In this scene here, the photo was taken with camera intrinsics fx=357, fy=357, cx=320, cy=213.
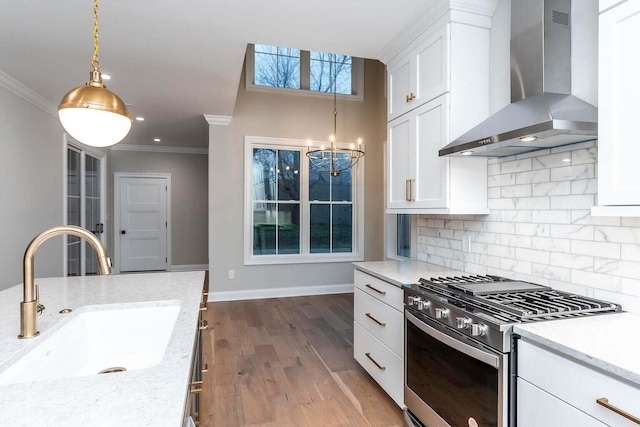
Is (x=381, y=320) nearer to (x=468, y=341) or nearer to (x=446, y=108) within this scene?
(x=468, y=341)

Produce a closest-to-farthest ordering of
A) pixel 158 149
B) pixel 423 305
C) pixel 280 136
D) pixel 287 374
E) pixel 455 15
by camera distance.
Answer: pixel 423 305, pixel 455 15, pixel 287 374, pixel 280 136, pixel 158 149

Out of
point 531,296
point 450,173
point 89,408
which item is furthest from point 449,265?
point 89,408

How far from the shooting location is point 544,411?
128 centimetres

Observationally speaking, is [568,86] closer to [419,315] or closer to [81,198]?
[419,315]

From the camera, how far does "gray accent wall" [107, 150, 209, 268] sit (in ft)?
24.1

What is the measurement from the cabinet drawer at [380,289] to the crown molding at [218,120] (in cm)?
319

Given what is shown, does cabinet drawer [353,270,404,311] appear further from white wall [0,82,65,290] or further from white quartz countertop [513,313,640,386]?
white wall [0,82,65,290]

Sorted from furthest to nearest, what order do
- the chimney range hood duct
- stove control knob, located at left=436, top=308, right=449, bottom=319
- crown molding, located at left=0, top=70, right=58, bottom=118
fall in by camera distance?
1. crown molding, located at left=0, top=70, right=58, bottom=118
2. stove control knob, located at left=436, top=308, right=449, bottom=319
3. the chimney range hood duct

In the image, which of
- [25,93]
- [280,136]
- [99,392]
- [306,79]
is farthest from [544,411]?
[306,79]

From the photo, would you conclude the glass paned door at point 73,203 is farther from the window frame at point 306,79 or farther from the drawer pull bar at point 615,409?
the drawer pull bar at point 615,409

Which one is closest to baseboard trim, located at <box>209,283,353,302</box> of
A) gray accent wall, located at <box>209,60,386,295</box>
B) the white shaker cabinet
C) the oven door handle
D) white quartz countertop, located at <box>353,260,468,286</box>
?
gray accent wall, located at <box>209,60,386,295</box>

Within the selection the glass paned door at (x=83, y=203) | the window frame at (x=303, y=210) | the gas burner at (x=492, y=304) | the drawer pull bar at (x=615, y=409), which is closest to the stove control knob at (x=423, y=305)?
the gas burner at (x=492, y=304)

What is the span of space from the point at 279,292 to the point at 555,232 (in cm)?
400

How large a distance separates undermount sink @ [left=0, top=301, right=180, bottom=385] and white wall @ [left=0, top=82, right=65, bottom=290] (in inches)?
105
